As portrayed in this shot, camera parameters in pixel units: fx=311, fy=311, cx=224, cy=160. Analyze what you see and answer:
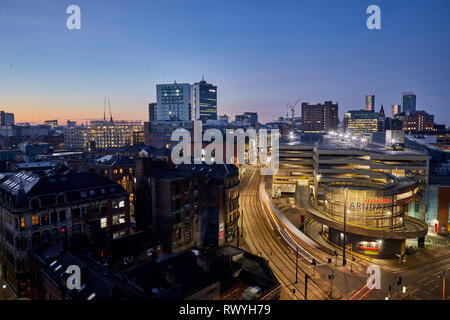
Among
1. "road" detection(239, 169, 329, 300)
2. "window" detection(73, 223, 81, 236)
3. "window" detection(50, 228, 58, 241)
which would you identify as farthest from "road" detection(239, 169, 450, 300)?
"window" detection(50, 228, 58, 241)

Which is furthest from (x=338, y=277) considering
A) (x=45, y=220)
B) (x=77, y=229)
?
(x=45, y=220)

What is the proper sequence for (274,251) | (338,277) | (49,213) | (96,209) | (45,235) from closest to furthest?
1. (45,235)
2. (49,213)
3. (338,277)
4. (96,209)
5. (274,251)

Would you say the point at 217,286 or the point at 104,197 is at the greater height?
the point at 104,197

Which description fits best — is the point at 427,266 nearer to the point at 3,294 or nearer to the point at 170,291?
the point at 170,291

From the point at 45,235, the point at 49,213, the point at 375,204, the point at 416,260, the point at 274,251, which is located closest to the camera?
the point at 45,235

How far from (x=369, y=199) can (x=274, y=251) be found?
23.4 metres

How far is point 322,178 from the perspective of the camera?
344 feet

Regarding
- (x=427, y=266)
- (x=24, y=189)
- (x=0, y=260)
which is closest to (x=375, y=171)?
(x=427, y=266)

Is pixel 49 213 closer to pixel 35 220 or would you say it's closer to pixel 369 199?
pixel 35 220

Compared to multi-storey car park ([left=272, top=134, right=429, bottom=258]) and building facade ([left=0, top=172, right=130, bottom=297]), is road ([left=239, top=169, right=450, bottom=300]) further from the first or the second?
building facade ([left=0, top=172, right=130, bottom=297])

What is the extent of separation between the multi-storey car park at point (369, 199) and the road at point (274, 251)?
9839 millimetres

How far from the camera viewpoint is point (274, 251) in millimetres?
65000

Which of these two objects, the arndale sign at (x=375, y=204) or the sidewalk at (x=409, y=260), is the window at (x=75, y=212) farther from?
the arndale sign at (x=375, y=204)
